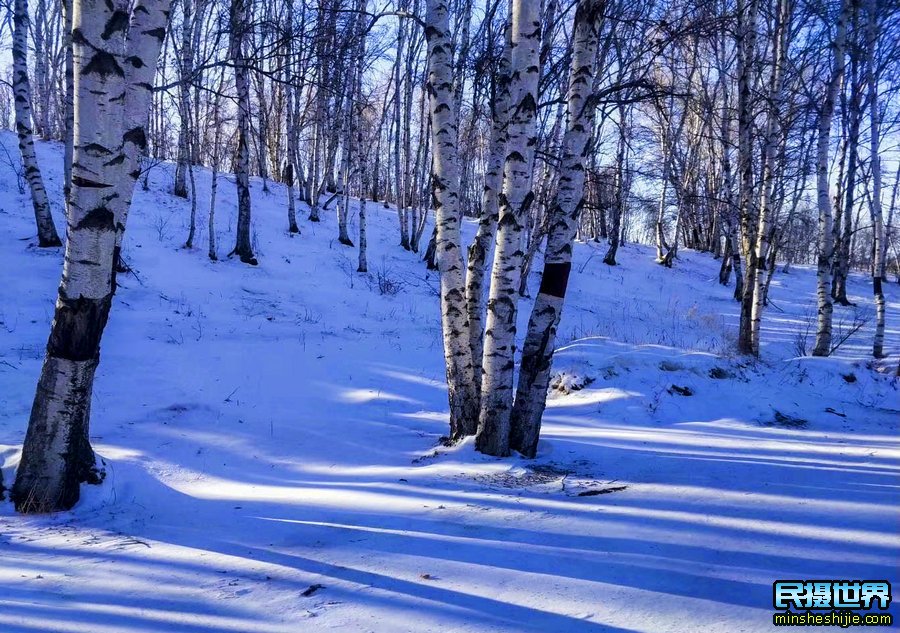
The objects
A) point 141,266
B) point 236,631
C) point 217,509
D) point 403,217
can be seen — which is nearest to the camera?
point 236,631

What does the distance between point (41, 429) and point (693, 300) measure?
846 inches

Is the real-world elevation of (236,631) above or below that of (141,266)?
below

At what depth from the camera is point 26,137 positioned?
38.6 ft

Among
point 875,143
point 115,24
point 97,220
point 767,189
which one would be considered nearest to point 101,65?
point 115,24

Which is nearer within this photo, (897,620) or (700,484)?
(897,620)

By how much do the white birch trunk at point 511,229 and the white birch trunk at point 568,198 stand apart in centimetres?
25

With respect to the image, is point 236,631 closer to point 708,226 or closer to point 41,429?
point 41,429

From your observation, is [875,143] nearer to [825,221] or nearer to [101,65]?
[825,221]

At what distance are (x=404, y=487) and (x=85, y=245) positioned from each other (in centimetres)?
281

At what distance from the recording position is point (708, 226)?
32.7 metres

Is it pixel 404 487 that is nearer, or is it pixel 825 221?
pixel 404 487

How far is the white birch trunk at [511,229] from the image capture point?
4.53 m

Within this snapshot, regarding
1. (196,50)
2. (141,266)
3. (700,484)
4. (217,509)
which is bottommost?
(217,509)

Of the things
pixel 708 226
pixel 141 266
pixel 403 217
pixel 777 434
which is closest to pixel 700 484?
pixel 777 434
